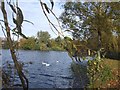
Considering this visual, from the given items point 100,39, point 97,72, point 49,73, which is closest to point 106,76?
point 97,72

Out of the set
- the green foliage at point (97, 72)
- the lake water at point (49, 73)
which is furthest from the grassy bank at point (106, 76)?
the lake water at point (49, 73)

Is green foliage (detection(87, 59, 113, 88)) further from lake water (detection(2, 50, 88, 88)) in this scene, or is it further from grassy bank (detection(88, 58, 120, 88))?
lake water (detection(2, 50, 88, 88))

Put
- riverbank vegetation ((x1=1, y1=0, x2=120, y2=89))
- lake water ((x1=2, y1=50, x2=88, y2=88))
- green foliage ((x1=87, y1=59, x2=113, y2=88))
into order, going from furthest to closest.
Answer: lake water ((x1=2, y1=50, x2=88, y2=88))
green foliage ((x1=87, y1=59, x2=113, y2=88))
riverbank vegetation ((x1=1, y1=0, x2=120, y2=89))

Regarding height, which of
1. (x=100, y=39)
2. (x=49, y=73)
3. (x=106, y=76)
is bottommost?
(x=49, y=73)

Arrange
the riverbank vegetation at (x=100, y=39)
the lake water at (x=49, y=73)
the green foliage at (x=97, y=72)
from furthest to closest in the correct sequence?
the lake water at (x=49, y=73), the green foliage at (x=97, y=72), the riverbank vegetation at (x=100, y=39)

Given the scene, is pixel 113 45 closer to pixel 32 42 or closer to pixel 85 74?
pixel 85 74

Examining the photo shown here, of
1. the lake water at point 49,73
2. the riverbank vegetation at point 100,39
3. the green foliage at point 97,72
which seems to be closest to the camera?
the riverbank vegetation at point 100,39

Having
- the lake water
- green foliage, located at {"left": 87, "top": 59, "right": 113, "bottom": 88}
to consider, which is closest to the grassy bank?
green foliage, located at {"left": 87, "top": 59, "right": 113, "bottom": 88}

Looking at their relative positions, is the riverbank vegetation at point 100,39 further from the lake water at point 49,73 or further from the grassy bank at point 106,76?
the lake water at point 49,73

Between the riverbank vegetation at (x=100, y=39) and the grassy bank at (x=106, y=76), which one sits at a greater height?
the riverbank vegetation at (x=100, y=39)

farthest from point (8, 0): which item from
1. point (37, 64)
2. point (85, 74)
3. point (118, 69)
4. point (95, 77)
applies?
point (37, 64)

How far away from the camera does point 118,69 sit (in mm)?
2492

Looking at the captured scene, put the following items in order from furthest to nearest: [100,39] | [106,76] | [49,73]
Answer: [49,73]
[106,76]
[100,39]

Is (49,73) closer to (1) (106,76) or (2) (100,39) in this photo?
(1) (106,76)
